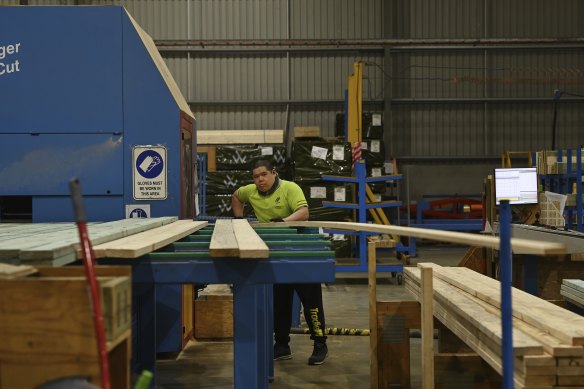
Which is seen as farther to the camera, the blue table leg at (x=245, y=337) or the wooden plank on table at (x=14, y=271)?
the blue table leg at (x=245, y=337)

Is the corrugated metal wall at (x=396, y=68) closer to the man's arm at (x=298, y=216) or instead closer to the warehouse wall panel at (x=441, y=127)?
the warehouse wall panel at (x=441, y=127)

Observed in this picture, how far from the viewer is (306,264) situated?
7.77ft

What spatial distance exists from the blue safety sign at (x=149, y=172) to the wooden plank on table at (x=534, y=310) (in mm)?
1947

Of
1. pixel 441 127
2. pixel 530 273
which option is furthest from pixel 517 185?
pixel 441 127

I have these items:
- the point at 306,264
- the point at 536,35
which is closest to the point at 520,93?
the point at 536,35

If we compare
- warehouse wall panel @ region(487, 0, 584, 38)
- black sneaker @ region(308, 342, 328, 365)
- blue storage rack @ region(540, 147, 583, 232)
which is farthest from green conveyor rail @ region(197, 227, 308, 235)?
warehouse wall panel @ region(487, 0, 584, 38)

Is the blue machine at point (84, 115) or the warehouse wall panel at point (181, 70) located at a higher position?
the warehouse wall panel at point (181, 70)

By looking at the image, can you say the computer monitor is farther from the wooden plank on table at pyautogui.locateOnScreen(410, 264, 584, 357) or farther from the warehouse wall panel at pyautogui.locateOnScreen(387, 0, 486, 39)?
the warehouse wall panel at pyautogui.locateOnScreen(387, 0, 486, 39)

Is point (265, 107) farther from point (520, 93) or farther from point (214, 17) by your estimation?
point (520, 93)

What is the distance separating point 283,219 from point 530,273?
6.07 feet

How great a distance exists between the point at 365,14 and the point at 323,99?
6.79ft

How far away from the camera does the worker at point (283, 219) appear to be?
460 centimetres

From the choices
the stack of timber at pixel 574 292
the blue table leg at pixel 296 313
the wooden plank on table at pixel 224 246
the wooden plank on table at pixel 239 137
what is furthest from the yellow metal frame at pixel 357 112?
the wooden plank on table at pixel 224 246

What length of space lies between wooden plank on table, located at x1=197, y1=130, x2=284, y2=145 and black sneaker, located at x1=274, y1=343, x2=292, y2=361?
6750 mm
